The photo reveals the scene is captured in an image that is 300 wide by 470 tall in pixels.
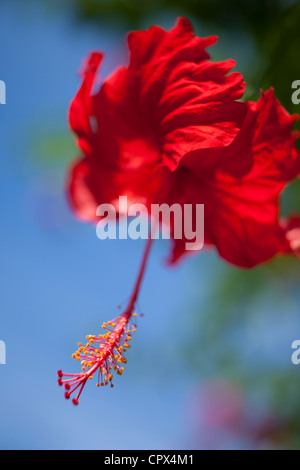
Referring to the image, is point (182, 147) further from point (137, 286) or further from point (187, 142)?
point (137, 286)

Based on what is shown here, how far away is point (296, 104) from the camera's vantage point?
3.74 feet

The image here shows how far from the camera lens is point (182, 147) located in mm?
1038

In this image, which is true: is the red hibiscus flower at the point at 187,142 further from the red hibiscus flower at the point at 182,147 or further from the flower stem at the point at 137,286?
the flower stem at the point at 137,286

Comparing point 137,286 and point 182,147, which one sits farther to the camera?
point 137,286

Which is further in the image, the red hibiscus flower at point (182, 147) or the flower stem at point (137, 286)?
the flower stem at point (137, 286)

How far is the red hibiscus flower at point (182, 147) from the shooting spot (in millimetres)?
1014

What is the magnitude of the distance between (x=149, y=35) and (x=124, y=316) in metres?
0.62

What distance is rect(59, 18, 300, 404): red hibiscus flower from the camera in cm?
101
